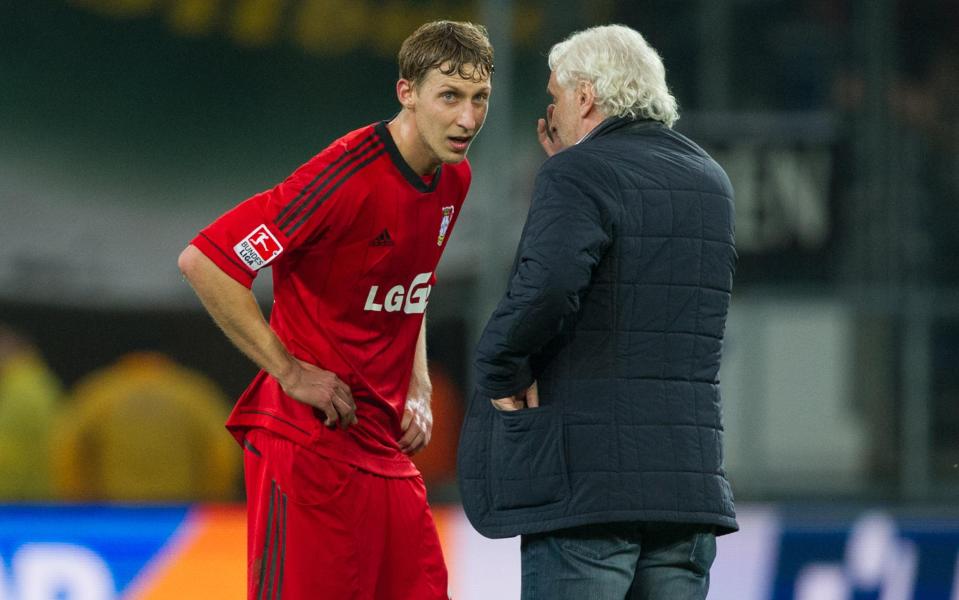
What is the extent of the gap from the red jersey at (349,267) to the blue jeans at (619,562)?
1.63 feet

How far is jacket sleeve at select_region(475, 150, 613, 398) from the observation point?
259 cm

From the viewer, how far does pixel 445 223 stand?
10.3 feet

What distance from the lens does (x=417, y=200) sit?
3027mm

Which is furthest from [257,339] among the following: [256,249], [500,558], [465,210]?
[465,210]

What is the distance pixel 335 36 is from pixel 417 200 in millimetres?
2847

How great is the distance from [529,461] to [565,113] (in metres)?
0.64

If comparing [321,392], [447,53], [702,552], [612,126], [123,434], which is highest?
[447,53]

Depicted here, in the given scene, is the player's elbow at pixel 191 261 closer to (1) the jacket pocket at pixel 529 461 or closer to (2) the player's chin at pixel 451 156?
(2) the player's chin at pixel 451 156

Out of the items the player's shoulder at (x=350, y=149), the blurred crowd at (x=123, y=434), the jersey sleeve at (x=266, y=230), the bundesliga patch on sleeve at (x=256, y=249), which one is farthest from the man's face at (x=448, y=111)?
the blurred crowd at (x=123, y=434)

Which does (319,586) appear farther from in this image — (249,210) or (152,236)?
(152,236)

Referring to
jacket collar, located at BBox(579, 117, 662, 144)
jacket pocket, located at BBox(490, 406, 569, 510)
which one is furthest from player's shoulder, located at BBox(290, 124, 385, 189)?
jacket pocket, located at BBox(490, 406, 569, 510)

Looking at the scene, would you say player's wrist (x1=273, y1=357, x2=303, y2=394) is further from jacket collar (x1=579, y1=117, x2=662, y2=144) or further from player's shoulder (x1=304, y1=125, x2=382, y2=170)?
jacket collar (x1=579, y1=117, x2=662, y2=144)

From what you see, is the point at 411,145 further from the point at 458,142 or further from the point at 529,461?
the point at 529,461

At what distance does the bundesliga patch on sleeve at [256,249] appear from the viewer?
290cm
